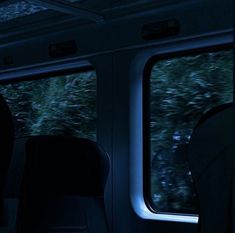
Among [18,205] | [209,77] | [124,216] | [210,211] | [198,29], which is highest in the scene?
[198,29]

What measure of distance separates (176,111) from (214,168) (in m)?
1.78

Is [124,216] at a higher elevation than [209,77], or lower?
lower

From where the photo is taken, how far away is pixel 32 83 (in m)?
4.70

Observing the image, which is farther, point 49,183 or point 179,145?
point 179,145

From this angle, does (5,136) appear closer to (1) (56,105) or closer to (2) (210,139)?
(2) (210,139)

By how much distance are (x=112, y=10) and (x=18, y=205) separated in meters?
1.41

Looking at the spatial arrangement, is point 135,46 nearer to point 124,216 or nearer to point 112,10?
point 112,10

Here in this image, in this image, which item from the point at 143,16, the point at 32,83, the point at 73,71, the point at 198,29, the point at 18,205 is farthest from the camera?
the point at 32,83

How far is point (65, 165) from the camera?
316cm

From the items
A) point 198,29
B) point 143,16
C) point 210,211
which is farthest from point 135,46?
point 210,211

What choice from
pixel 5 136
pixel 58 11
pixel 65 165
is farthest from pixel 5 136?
pixel 58 11

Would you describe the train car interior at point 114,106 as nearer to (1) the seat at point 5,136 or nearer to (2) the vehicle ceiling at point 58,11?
(2) the vehicle ceiling at point 58,11

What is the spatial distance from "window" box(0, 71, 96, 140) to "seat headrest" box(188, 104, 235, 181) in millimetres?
2142

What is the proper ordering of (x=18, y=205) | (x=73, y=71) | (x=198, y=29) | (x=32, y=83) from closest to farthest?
1. (x=18, y=205)
2. (x=198, y=29)
3. (x=73, y=71)
4. (x=32, y=83)
